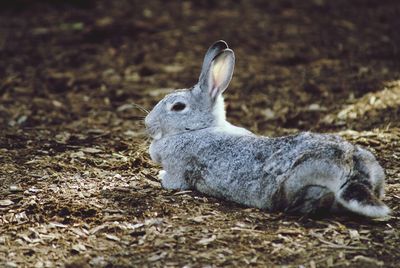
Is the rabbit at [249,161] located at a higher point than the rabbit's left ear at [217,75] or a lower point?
lower

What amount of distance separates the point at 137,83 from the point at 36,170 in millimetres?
3993

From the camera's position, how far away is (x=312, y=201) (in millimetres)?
5402

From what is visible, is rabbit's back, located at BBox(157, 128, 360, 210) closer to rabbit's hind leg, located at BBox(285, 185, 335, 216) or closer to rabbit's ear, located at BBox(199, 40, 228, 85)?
rabbit's hind leg, located at BBox(285, 185, 335, 216)

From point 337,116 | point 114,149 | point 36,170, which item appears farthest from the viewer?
point 337,116

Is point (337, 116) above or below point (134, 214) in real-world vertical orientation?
above

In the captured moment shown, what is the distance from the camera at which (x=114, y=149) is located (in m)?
7.69

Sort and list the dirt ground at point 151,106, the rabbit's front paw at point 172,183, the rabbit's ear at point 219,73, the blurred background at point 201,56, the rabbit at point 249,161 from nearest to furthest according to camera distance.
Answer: the dirt ground at point 151,106 < the rabbit at point 249,161 < the rabbit's front paw at point 172,183 < the rabbit's ear at point 219,73 < the blurred background at point 201,56

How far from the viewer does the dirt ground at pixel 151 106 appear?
5137 millimetres

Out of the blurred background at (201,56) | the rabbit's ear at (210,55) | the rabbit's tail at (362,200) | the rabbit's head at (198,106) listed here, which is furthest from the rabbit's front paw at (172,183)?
the blurred background at (201,56)

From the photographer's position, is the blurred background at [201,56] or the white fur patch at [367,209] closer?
the white fur patch at [367,209]

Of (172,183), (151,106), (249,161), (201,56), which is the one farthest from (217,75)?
(201,56)

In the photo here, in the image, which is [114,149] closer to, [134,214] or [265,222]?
[134,214]

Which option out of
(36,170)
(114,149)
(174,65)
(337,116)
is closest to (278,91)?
(337,116)

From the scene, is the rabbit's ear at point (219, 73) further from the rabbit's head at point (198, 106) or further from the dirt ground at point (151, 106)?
the dirt ground at point (151, 106)
